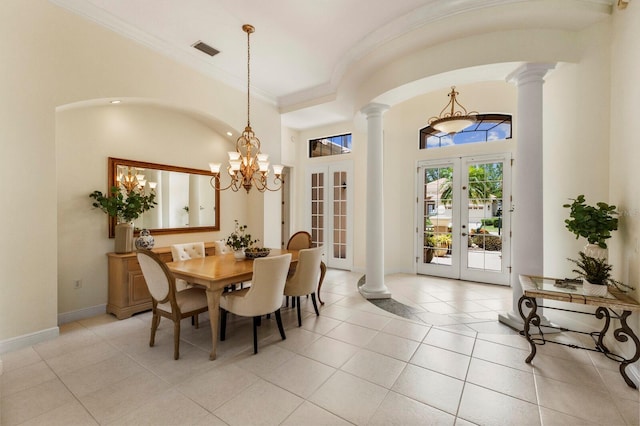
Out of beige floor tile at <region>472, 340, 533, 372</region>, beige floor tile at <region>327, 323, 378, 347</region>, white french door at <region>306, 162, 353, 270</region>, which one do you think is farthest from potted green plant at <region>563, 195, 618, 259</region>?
white french door at <region>306, 162, 353, 270</region>

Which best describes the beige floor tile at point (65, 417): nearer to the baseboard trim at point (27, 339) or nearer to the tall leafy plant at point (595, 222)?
the baseboard trim at point (27, 339)

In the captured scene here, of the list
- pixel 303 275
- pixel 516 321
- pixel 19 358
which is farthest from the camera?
pixel 303 275

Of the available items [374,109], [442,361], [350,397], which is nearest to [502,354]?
[442,361]

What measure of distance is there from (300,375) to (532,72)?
3853mm

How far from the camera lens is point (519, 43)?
297 cm

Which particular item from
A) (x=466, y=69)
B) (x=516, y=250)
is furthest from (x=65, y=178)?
(x=516, y=250)

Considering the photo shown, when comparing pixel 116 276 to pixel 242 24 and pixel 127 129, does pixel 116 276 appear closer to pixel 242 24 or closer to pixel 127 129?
pixel 127 129

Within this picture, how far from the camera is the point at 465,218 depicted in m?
5.30

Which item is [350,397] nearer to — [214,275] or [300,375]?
[300,375]

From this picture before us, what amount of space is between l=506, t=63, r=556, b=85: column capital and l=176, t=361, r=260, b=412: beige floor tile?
405cm

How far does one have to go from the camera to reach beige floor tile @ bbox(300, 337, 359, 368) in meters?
2.54

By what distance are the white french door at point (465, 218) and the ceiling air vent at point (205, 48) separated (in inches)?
166

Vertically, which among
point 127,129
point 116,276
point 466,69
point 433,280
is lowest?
point 433,280

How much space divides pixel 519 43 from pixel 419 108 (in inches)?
110
